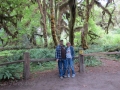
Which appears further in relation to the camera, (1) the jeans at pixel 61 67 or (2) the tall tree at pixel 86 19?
(2) the tall tree at pixel 86 19

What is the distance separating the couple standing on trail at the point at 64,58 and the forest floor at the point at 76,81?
0.40 m

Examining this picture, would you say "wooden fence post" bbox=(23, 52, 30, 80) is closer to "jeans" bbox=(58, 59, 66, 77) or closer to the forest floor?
the forest floor

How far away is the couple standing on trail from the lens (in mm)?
7375

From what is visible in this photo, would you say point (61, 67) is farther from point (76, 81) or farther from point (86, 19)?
point (86, 19)

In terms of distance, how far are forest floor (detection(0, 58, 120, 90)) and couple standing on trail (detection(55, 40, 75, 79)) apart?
15.6 inches

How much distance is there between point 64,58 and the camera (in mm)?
7414

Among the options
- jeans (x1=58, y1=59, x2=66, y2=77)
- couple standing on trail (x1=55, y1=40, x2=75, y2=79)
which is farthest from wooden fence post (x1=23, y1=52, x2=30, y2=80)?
jeans (x1=58, y1=59, x2=66, y2=77)

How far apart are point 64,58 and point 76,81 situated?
3.62ft

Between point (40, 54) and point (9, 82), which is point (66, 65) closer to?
point (9, 82)

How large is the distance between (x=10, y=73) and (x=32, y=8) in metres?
11.9

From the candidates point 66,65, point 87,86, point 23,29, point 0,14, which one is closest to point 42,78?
point 66,65

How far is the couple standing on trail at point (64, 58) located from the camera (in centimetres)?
738

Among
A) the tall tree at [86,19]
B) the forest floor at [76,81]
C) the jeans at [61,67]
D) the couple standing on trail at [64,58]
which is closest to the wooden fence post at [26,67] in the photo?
the forest floor at [76,81]

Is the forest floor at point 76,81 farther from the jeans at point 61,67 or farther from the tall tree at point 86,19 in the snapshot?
the tall tree at point 86,19
